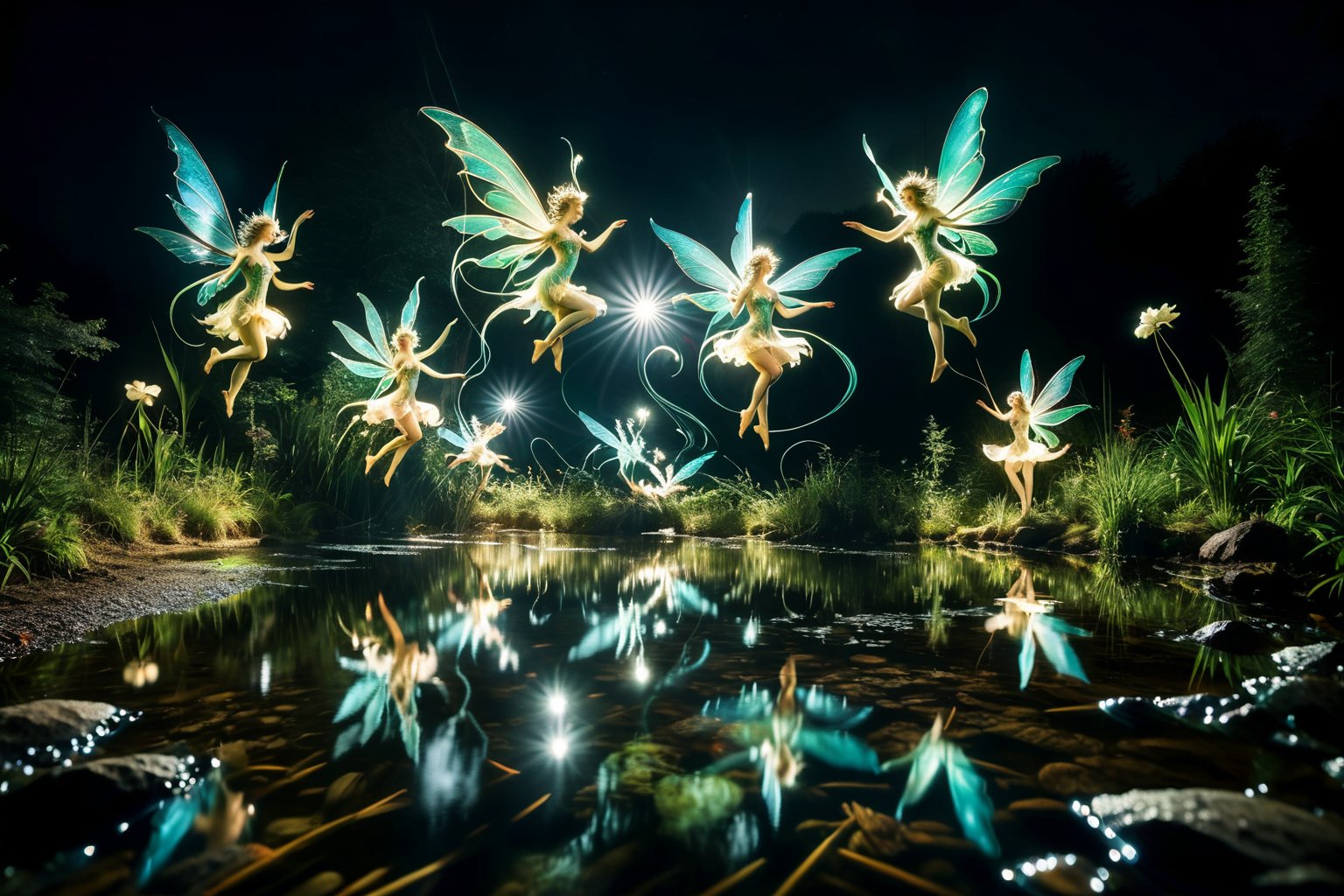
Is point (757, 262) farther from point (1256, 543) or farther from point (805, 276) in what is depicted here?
point (1256, 543)

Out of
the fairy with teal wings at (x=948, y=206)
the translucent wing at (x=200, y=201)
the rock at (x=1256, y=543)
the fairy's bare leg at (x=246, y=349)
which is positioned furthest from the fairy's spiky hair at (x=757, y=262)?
the rock at (x=1256, y=543)

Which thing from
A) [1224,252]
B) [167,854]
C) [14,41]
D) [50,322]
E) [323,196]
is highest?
[323,196]

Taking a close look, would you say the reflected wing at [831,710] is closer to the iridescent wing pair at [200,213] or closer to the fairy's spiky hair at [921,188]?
the fairy's spiky hair at [921,188]

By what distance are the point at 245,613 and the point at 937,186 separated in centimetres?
355

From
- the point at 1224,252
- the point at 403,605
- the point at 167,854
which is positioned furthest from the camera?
the point at 1224,252

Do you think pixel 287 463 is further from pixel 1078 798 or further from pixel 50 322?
pixel 1078 798

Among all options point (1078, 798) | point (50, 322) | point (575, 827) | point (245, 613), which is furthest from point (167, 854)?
point (50, 322)

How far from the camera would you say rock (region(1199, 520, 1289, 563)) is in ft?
12.7

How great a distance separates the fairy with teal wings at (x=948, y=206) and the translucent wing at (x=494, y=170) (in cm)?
160

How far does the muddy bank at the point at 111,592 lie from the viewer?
6.67 feet

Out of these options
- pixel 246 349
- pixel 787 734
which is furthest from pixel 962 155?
pixel 246 349

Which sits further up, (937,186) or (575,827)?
(937,186)

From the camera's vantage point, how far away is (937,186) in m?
3.07

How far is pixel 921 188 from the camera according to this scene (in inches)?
117
